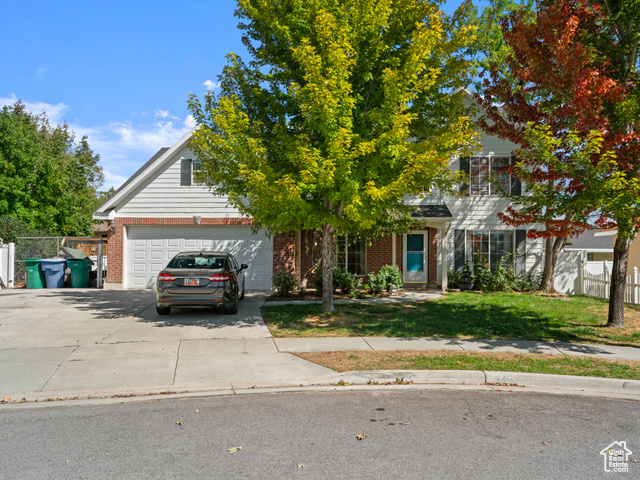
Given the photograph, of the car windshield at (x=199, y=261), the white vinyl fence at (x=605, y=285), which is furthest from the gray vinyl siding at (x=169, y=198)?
the white vinyl fence at (x=605, y=285)

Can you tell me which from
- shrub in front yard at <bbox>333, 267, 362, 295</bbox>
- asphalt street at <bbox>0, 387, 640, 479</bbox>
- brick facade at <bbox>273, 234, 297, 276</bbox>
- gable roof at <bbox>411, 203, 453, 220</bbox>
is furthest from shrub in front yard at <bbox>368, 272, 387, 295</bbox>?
asphalt street at <bbox>0, 387, 640, 479</bbox>

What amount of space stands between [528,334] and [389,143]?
15.9 feet

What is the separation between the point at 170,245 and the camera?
17.0 m

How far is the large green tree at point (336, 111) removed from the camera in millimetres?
8977

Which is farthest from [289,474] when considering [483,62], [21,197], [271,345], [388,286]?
[21,197]

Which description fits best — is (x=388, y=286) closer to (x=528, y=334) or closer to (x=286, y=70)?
(x=528, y=334)

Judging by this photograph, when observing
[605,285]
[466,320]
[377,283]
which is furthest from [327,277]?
[605,285]

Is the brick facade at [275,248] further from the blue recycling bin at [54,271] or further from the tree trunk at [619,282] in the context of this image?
the tree trunk at [619,282]

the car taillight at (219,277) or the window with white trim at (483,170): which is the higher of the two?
the window with white trim at (483,170)

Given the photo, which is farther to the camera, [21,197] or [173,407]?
[21,197]

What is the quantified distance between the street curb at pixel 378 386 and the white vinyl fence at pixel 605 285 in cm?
863

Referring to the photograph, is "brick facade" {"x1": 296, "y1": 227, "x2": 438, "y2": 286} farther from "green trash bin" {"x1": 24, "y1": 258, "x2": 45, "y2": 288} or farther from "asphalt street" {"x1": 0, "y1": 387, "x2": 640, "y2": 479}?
"asphalt street" {"x1": 0, "y1": 387, "x2": 640, "y2": 479}

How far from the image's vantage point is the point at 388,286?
15.4 metres

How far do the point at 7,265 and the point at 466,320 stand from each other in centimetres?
1668
